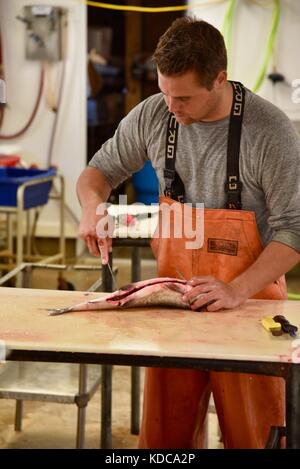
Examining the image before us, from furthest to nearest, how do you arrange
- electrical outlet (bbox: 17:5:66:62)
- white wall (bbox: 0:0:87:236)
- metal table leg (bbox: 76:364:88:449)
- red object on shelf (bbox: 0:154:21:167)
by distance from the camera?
white wall (bbox: 0:0:87:236) → electrical outlet (bbox: 17:5:66:62) → red object on shelf (bbox: 0:154:21:167) → metal table leg (bbox: 76:364:88:449)

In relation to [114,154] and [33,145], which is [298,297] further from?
[114,154]

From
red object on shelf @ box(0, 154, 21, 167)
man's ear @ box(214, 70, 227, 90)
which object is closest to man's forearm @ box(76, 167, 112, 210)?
man's ear @ box(214, 70, 227, 90)

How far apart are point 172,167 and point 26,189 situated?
3.26 m

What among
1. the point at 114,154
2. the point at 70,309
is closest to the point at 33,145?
the point at 114,154

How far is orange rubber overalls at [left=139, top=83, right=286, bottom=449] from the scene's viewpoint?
2.48 m

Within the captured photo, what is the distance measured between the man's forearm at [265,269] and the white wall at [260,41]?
434cm

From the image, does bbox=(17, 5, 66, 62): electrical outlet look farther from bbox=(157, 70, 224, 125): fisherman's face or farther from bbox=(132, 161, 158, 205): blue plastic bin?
bbox=(157, 70, 224, 125): fisherman's face

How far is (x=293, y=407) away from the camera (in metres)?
1.99

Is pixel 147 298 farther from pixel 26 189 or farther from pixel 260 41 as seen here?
pixel 260 41

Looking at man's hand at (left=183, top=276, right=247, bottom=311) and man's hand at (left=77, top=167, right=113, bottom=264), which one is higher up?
man's hand at (left=77, top=167, right=113, bottom=264)

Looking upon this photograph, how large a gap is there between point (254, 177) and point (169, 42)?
1.58 feet

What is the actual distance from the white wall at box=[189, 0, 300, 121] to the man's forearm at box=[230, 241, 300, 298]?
434 cm
